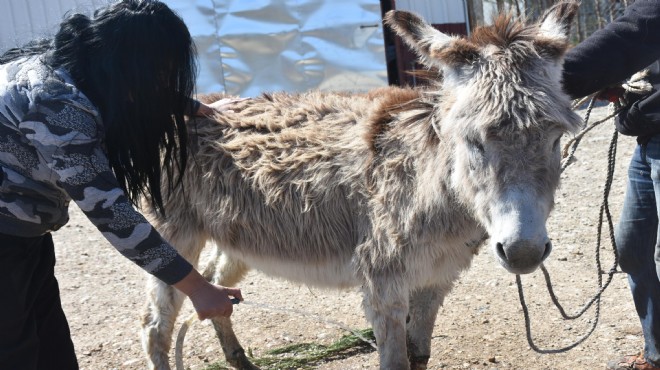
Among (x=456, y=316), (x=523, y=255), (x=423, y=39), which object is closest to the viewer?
(x=523, y=255)

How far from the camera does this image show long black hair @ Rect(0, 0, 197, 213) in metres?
2.24

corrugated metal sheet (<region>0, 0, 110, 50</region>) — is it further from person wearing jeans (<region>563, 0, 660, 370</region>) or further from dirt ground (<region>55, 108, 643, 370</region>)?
person wearing jeans (<region>563, 0, 660, 370</region>)

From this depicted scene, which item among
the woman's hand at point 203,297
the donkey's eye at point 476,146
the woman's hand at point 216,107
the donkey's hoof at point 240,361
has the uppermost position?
the woman's hand at point 216,107

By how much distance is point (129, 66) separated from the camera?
223cm

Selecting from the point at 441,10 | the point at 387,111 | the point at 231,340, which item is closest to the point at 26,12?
the point at 441,10

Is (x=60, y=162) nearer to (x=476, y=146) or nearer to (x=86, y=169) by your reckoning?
(x=86, y=169)

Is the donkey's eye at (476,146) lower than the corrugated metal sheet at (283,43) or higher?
lower

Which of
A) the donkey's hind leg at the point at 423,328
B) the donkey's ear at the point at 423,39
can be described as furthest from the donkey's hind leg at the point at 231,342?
the donkey's ear at the point at 423,39

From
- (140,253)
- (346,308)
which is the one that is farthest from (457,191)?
(346,308)

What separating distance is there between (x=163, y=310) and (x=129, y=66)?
81.5 inches

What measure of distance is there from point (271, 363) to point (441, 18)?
31.6 feet

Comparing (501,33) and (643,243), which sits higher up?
(501,33)

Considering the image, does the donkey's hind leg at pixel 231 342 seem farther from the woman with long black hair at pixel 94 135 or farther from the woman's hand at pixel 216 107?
the woman with long black hair at pixel 94 135

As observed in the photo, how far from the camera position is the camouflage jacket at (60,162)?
2123mm
